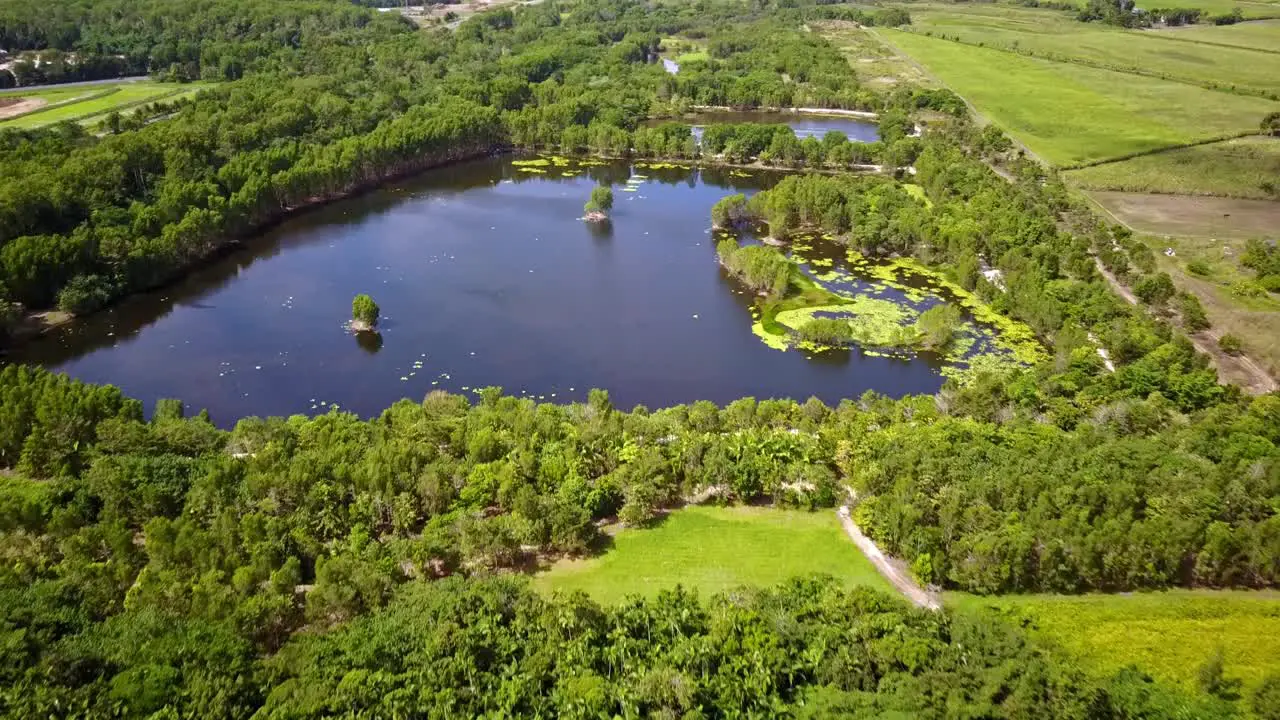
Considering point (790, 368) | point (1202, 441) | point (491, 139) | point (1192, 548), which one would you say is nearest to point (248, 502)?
point (790, 368)

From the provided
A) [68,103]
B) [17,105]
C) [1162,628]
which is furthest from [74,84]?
[1162,628]

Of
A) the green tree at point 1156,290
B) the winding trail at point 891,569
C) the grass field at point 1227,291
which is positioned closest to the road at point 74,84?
the winding trail at point 891,569

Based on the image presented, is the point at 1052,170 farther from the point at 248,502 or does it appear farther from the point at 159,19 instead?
the point at 159,19

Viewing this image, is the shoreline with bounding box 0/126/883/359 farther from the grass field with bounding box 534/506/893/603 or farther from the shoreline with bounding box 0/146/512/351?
the grass field with bounding box 534/506/893/603

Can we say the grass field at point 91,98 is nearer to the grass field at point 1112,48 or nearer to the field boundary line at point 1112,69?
the field boundary line at point 1112,69

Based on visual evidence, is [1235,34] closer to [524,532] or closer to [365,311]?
[365,311]
